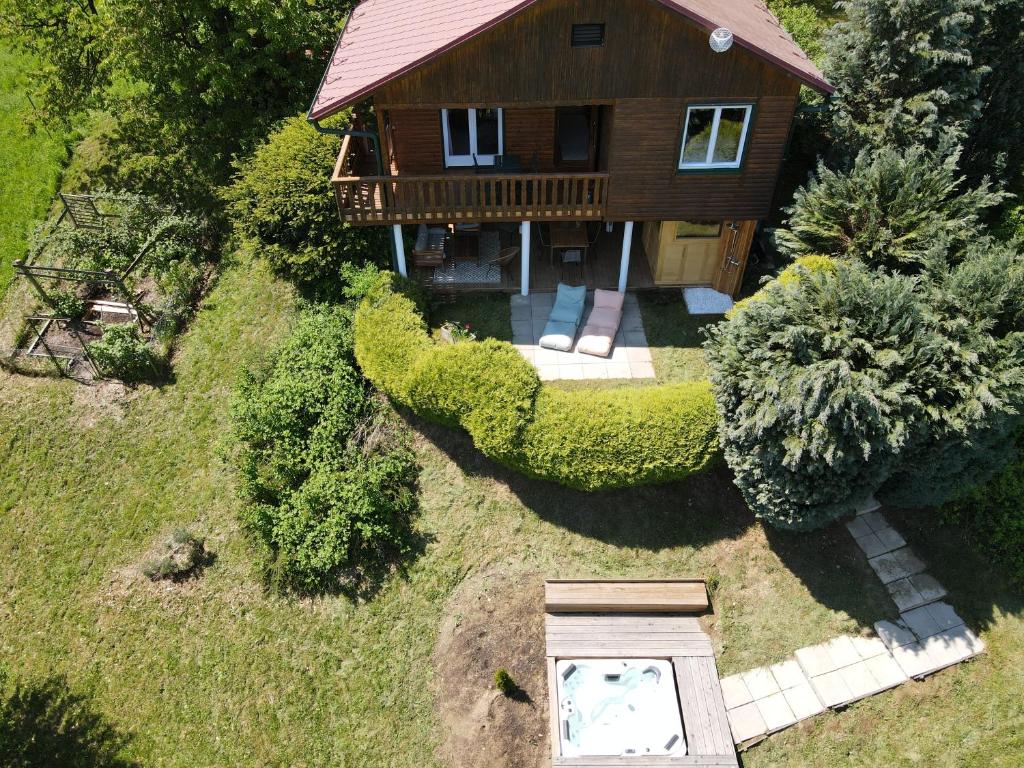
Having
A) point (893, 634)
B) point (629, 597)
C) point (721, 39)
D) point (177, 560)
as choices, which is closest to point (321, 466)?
point (177, 560)

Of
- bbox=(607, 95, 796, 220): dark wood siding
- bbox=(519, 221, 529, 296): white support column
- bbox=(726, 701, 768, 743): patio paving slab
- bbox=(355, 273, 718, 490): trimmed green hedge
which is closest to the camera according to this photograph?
bbox=(726, 701, 768, 743): patio paving slab

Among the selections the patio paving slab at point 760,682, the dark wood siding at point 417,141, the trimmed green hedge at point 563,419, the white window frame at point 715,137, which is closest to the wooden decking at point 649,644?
the patio paving slab at point 760,682

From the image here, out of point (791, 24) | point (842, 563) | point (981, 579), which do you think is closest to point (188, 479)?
point (842, 563)

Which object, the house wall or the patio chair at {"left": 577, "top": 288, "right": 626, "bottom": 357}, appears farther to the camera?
the patio chair at {"left": 577, "top": 288, "right": 626, "bottom": 357}

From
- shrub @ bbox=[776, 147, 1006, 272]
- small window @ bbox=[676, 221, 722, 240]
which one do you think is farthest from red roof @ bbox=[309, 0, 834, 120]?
small window @ bbox=[676, 221, 722, 240]

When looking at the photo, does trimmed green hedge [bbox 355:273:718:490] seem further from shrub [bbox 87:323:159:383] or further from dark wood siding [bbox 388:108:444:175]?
shrub [bbox 87:323:159:383]

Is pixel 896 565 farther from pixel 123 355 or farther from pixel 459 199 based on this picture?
pixel 123 355

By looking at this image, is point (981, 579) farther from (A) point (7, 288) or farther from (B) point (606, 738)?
(A) point (7, 288)
